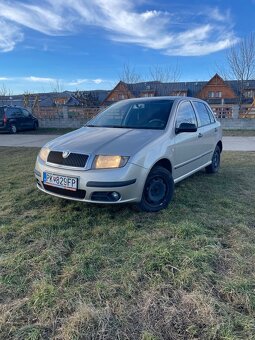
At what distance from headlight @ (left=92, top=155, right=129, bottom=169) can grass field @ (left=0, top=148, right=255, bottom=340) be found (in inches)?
28.2

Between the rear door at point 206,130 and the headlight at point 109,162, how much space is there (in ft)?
7.06

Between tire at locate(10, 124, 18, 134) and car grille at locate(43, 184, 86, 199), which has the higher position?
tire at locate(10, 124, 18, 134)

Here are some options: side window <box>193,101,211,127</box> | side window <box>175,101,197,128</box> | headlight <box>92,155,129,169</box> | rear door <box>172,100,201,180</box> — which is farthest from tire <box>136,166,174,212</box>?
side window <box>193,101,211,127</box>

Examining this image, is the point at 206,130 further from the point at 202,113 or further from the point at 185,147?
the point at 185,147

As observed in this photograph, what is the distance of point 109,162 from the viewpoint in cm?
313

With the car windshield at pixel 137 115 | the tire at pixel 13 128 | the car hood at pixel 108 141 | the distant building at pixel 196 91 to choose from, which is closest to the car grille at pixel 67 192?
the car hood at pixel 108 141

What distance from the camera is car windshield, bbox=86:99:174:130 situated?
3991 millimetres

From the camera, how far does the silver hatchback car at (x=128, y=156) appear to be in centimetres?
313

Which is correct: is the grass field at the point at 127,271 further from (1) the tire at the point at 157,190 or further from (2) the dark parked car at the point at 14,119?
(2) the dark parked car at the point at 14,119

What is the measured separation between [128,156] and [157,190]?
0.78 meters

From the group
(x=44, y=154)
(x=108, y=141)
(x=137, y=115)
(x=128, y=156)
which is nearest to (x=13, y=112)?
(x=137, y=115)

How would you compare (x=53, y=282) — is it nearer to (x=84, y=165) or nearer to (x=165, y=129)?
(x=84, y=165)

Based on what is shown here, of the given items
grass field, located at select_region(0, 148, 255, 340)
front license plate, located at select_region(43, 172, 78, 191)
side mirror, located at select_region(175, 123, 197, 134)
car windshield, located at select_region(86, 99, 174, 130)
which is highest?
car windshield, located at select_region(86, 99, 174, 130)

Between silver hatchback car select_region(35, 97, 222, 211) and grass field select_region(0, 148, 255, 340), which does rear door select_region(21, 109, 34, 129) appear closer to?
silver hatchback car select_region(35, 97, 222, 211)
